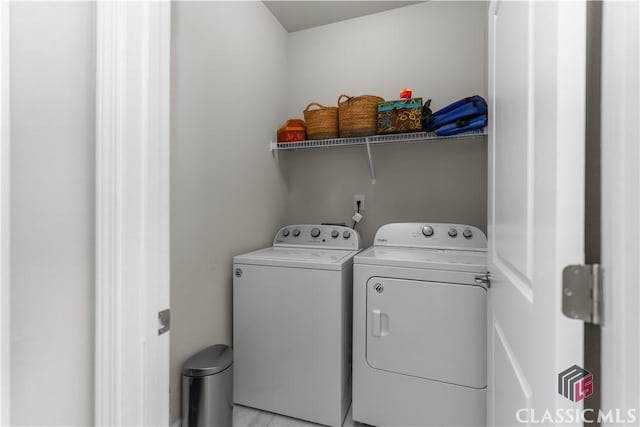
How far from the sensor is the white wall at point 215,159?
4.84ft

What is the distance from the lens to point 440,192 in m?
2.14

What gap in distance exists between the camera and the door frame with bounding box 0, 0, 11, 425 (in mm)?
630

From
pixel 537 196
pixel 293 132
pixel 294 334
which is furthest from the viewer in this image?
pixel 293 132

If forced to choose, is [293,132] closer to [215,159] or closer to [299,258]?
[215,159]

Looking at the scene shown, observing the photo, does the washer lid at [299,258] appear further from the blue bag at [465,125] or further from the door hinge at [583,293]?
the door hinge at [583,293]

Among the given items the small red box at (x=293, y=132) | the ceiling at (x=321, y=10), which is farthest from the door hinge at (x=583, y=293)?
the ceiling at (x=321, y=10)

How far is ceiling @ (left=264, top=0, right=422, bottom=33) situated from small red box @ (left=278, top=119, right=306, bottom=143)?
0.85 meters

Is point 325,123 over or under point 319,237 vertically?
over

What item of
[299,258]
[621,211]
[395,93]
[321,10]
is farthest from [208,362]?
[321,10]

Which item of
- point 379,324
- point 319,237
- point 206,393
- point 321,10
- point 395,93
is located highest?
point 321,10

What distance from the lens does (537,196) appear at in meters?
0.63

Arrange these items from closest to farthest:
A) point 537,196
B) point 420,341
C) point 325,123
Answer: point 537,196
point 420,341
point 325,123

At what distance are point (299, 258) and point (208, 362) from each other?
2.24ft

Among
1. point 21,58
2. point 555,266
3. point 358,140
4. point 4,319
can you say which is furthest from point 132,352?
point 358,140
